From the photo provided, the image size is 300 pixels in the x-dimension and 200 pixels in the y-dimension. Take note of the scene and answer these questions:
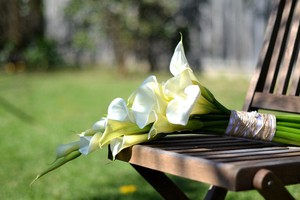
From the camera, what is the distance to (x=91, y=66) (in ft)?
39.4

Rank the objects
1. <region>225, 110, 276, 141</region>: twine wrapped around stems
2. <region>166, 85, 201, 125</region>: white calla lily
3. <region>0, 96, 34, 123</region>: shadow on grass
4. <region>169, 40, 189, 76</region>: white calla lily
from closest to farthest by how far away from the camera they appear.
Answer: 1. <region>166, 85, 201, 125</region>: white calla lily
2. <region>169, 40, 189, 76</region>: white calla lily
3. <region>225, 110, 276, 141</region>: twine wrapped around stems
4. <region>0, 96, 34, 123</region>: shadow on grass

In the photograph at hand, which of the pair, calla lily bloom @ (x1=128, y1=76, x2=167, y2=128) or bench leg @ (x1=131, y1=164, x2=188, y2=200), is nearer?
calla lily bloom @ (x1=128, y1=76, x2=167, y2=128)

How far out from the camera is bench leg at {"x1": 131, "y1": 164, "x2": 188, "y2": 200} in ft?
7.72

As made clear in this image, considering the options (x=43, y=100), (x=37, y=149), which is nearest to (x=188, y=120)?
(x=37, y=149)

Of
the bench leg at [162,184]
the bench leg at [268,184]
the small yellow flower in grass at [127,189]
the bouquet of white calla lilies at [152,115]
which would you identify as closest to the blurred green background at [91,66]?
the small yellow flower in grass at [127,189]

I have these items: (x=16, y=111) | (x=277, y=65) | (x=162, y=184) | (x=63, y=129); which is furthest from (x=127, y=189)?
(x=16, y=111)

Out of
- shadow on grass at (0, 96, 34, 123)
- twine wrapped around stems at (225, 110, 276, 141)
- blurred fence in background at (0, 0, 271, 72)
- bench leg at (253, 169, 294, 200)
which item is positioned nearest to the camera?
bench leg at (253, 169, 294, 200)

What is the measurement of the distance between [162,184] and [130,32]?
27.9 feet

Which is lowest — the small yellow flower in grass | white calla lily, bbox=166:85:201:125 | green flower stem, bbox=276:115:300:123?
the small yellow flower in grass

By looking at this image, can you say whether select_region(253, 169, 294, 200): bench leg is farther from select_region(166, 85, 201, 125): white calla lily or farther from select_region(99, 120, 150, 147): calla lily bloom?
select_region(99, 120, 150, 147): calla lily bloom

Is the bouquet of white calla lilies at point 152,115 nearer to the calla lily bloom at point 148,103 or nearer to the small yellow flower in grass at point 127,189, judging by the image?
the calla lily bloom at point 148,103

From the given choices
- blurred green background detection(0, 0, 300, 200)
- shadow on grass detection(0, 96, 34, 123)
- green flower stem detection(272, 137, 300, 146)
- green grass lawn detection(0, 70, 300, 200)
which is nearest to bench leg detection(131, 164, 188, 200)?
green grass lawn detection(0, 70, 300, 200)

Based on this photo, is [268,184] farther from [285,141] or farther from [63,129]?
[63,129]

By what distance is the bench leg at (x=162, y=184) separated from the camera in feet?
7.72
